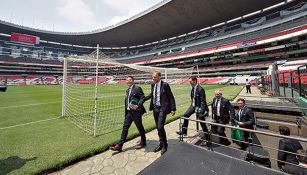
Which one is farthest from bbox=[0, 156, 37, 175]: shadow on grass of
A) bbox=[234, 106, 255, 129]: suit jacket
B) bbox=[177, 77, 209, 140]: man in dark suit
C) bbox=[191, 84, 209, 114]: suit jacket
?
bbox=[234, 106, 255, 129]: suit jacket

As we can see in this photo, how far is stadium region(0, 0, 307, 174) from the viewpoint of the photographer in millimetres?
3400

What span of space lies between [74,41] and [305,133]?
9934 centimetres

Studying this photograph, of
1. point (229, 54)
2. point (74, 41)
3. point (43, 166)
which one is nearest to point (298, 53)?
point (229, 54)

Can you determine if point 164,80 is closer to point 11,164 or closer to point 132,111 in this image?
point 132,111

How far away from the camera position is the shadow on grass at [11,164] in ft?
10.3

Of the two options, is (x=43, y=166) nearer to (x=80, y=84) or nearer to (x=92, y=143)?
(x=92, y=143)

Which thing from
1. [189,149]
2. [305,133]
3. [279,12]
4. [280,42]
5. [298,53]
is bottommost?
[305,133]

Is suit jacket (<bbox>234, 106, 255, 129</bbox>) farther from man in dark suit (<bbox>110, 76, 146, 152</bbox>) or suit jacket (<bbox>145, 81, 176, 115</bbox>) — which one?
man in dark suit (<bbox>110, 76, 146, 152</bbox>)

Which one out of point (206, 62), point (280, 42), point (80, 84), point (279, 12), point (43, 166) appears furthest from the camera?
point (206, 62)

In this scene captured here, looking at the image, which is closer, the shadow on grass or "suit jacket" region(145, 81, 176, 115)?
the shadow on grass

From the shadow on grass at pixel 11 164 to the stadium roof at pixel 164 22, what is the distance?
49.7 metres

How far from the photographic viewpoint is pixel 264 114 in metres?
8.91

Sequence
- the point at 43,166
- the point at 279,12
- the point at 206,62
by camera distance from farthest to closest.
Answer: the point at 206,62
the point at 279,12
the point at 43,166

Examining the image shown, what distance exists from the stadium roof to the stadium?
38 cm
